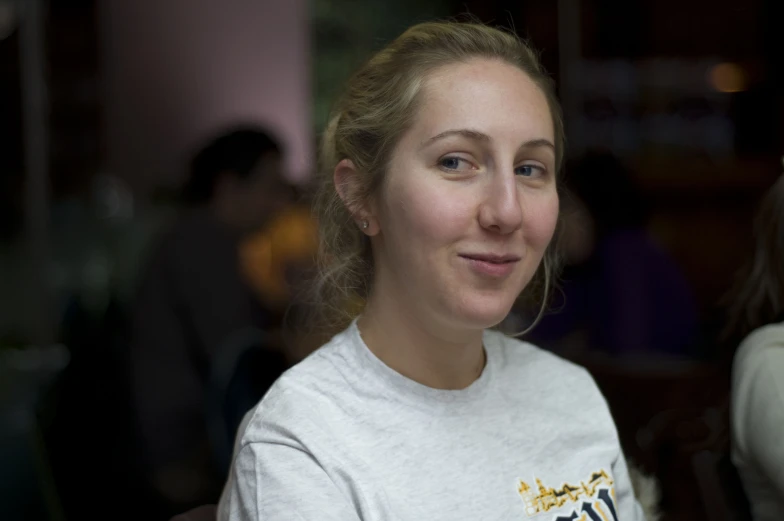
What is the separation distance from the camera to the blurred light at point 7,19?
409 centimetres

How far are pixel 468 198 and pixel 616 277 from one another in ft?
6.53

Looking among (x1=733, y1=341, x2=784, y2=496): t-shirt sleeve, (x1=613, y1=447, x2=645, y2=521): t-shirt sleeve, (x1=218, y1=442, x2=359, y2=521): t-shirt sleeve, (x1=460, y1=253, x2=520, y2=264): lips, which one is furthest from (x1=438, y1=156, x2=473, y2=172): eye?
(x1=733, y1=341, x2=784, y2=496): t-shirt sleeve

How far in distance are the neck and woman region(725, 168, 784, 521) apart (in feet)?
1.56

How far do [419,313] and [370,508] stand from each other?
0.25 metres

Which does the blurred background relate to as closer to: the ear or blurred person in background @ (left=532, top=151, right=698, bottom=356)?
blurred person in background @ (left=532, top=151, right=698, bottom=356)

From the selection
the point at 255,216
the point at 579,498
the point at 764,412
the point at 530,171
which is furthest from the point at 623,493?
the point at 255,216

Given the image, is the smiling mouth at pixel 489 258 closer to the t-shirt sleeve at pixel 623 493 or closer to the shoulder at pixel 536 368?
the shoulder at pixel 536 368

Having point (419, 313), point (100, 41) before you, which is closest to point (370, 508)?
point (419, 313)

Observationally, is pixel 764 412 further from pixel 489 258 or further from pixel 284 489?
pixel 284 489

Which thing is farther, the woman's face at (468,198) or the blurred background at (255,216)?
the blurred background at (255,216)

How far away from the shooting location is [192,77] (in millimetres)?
4992

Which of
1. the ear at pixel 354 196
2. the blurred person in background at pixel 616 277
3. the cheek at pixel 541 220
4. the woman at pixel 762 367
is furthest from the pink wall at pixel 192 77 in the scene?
the cheek at pixel 541 220

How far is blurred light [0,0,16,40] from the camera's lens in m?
4.09

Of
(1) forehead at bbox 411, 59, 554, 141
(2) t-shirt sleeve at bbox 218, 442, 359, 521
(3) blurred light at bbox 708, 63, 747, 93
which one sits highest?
(1) forehead at bbox 411, 59, 554, 141
